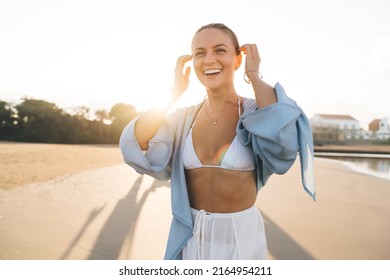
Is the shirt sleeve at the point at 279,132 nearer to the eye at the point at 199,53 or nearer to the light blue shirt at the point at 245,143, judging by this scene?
the light blue shirt at the point at 245,143

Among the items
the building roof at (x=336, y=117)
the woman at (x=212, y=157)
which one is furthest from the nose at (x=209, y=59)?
the building roof at (x=336, y=117)

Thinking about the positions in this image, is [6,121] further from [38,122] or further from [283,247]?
[283,247]

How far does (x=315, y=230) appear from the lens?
16.7 ft

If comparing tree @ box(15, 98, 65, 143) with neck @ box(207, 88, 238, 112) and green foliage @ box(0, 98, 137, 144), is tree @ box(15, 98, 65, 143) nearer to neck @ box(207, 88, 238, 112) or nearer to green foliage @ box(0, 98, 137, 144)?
green foliage @ box(0, 98, 137, 144)

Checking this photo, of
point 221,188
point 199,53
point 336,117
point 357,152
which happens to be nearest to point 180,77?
point 199,53

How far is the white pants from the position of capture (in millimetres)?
1595

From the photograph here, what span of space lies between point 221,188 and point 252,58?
641 millimetres

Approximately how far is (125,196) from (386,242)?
480cm

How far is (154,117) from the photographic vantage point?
5.17ft

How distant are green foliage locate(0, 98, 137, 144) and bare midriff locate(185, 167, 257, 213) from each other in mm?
36268

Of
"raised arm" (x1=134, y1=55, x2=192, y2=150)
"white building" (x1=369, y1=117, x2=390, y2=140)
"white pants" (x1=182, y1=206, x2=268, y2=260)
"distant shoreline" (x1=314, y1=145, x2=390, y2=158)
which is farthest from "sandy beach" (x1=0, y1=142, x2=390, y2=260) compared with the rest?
"white building" (x1=369, y1=117, x2=390, y2=140)
